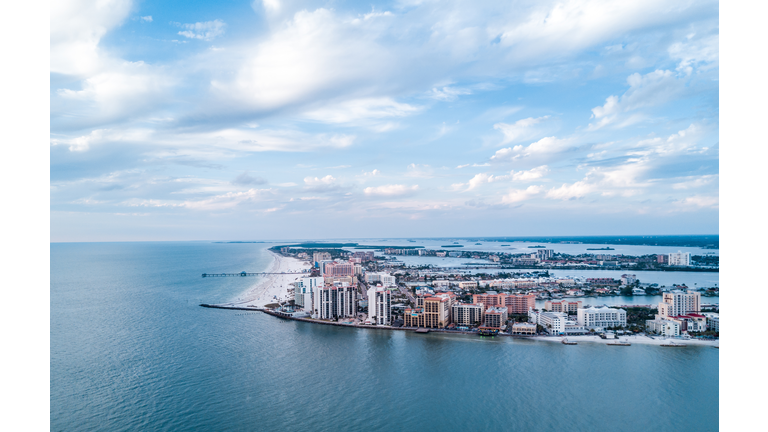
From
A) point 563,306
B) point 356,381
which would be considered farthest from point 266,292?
point 563,306

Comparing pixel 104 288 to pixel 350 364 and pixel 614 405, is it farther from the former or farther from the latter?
pixel 614 405

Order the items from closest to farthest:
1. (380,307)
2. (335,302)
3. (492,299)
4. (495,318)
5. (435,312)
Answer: (495,318)
(435,312)
(380,307)
(335,302)
(492,299)

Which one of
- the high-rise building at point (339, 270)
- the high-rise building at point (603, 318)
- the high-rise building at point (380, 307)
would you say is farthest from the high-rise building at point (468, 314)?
the high-rise building at point (339, 270)

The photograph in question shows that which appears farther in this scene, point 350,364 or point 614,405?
point 350,364

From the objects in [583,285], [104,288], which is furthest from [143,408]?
[583,285]

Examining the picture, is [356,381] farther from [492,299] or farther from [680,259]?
[680,259]
